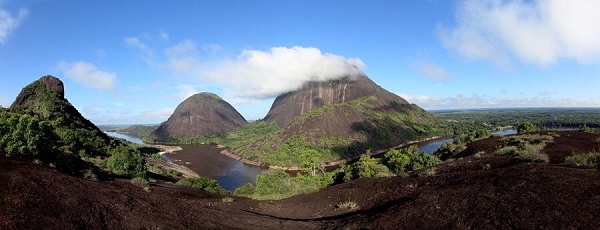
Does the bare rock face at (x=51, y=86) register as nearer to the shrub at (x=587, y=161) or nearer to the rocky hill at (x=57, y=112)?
the rocky hill at (x=57, y=112)

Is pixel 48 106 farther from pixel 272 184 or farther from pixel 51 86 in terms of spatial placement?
pixel 272 184

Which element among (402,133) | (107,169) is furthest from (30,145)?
(402,133)

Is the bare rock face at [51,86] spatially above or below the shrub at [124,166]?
above

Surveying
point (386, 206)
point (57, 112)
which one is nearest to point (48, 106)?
point (57, 112)

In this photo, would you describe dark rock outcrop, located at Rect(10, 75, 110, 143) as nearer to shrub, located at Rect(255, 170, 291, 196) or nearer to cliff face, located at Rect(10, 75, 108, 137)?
cliff face, located at Rect(10, 75, 108, 137)

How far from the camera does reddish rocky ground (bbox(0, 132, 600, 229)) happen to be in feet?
31.9

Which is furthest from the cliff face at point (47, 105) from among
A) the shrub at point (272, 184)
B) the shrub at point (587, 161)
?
the shrub at point (587, 161)

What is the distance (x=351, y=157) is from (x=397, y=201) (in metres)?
136

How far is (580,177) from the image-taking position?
11.4 metres

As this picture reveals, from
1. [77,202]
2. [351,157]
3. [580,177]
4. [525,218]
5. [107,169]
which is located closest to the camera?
[525,218]

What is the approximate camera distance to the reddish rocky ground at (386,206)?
9719mm

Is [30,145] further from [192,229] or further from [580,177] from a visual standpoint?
[580,177]

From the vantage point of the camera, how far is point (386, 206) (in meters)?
14.9

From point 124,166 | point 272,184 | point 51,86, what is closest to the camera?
point 272,184
